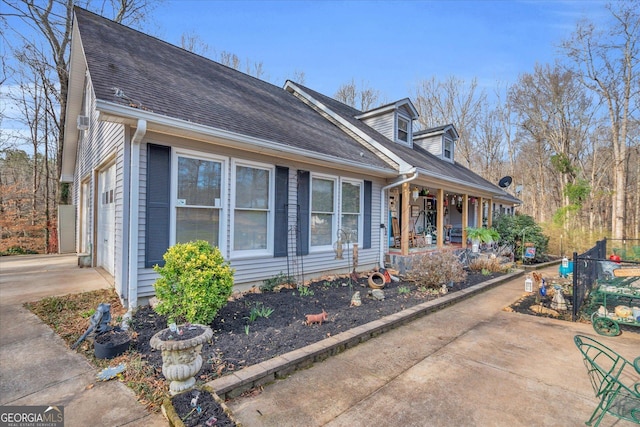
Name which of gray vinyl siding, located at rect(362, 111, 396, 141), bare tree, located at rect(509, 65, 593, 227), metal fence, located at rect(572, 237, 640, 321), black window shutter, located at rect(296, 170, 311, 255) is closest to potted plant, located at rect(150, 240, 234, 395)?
black window shutter, located at rect(296, 170, 311, 255)

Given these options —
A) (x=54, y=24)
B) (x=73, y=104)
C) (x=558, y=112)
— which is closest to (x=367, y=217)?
(x=73, y=104)

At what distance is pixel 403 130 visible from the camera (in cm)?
1195

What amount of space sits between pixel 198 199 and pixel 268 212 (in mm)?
1412

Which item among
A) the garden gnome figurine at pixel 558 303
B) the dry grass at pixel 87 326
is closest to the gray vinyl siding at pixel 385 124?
the garden gnome figurine at pixel 558 303

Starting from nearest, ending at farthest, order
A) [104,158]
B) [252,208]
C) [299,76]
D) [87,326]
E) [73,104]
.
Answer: [87,326], [252,208], [104,158], [73,104], [299,76]

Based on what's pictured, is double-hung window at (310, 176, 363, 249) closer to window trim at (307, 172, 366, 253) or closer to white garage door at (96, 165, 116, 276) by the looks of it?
window trim at (307, 172, 366, 253)

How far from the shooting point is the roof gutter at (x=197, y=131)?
151 inches

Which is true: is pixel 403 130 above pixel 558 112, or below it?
below

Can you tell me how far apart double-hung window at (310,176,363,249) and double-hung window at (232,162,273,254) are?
1.23 m

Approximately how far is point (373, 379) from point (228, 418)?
1498 millimetres

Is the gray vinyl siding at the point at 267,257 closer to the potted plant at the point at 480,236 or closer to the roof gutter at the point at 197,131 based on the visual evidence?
the roof gutter at the point at 197,131

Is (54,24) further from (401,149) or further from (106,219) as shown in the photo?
(401,149)

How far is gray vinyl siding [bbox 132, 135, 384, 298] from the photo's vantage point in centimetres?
446

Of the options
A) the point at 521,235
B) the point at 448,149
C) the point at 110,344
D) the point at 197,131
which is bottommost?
the point at 110,344
